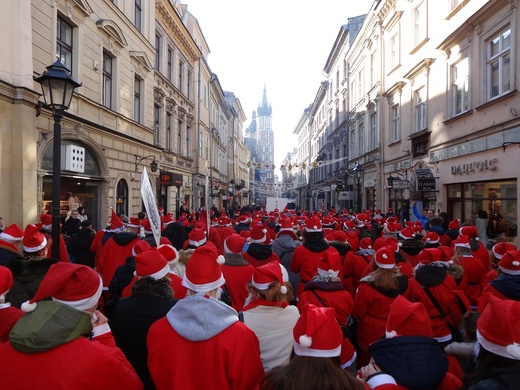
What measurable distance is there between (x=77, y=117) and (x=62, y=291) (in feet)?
36.6

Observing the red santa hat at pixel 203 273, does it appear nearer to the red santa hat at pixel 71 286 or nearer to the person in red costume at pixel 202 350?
the person in red costume at pixel 202 350

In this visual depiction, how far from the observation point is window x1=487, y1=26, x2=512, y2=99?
36.7ft

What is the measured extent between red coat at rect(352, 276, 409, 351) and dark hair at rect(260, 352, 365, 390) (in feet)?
7.24

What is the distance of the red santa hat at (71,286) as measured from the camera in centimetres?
217

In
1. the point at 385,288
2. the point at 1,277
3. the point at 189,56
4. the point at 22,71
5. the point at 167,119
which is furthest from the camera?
the point at 189,56

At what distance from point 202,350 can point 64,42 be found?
41.6 ft

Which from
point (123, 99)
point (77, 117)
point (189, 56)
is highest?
point (189, 56)

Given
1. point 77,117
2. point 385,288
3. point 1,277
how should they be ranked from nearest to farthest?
point 1,277 → point 385,288 → point 77,117

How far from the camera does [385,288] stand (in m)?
3.92

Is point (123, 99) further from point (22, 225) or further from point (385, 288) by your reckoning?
point (385, 288)

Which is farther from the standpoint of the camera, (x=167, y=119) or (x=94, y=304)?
(x=167, y=119)

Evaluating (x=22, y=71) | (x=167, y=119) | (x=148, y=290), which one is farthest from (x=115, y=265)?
(x=167, y=119)

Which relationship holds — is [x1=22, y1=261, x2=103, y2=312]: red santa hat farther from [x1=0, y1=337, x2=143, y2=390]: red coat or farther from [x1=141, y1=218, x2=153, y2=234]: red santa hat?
[x1=141, y1=218, x2=153, y2=234]: red santa hat

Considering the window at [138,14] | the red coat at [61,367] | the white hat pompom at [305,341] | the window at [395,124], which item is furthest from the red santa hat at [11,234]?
the window at [395,124]
